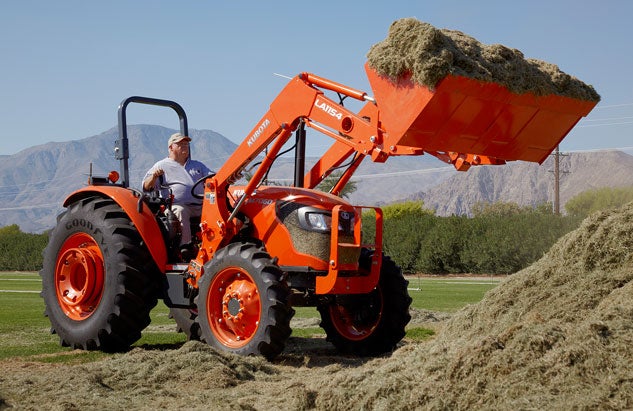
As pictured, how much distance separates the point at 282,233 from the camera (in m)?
8.46

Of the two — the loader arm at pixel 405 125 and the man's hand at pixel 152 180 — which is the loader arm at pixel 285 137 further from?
the man's hand at pixel 152 180

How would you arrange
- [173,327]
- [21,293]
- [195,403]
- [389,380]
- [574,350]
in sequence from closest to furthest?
[574,350] → [389,380] → [195,403] → [173,327] → [21,293]

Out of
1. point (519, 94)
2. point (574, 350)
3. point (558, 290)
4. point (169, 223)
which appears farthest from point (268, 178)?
point (574, 350)

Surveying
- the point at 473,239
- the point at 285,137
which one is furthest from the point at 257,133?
the point at 473,239

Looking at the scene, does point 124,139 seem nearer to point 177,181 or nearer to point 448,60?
point 177,181

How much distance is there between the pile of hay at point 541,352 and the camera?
496cm

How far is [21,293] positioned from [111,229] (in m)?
14.3

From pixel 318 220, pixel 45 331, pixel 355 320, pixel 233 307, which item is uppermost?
pixel 318 220

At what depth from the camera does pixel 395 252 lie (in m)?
36.5

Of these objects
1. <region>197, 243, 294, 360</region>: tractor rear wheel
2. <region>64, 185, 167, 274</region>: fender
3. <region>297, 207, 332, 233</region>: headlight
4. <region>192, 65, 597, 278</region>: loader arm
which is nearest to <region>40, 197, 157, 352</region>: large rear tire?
<region>64, 185, 167, 274</region>: fender

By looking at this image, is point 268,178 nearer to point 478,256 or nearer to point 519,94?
point 519,94

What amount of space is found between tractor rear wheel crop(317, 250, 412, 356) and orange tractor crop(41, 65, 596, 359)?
1 cm

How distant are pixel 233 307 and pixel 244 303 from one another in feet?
0.54

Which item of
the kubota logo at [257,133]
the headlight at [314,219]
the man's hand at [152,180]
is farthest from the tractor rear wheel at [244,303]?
the man's hand at [152,180]
